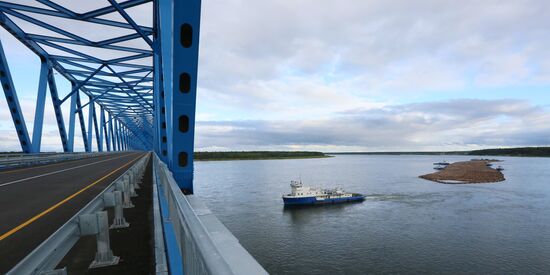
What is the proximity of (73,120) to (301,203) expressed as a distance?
3701cm

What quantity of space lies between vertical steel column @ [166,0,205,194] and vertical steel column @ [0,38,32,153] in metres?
23.4

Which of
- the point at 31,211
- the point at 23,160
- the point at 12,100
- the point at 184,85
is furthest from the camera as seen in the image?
the point at 23,160

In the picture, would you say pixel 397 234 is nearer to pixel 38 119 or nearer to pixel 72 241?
pixel 72 241

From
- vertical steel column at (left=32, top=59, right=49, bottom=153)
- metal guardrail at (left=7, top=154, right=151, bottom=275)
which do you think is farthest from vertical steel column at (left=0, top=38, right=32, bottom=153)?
metal guardrail at (left=7, top=154, right=151, bottom=275)

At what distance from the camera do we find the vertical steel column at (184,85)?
7.44m

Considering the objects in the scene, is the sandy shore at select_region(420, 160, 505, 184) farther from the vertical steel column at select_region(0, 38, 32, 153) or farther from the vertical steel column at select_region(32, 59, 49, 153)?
the vertical steel column at select_region(0, 38, 32, 153)

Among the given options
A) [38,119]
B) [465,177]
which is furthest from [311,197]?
[465,177]

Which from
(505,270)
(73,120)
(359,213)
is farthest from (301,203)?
(73,120)

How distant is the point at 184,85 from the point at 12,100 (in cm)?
2487

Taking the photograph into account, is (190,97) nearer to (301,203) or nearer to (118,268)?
(118,268)

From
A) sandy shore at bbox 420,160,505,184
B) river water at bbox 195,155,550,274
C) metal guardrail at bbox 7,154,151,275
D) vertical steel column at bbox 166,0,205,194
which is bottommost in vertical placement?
river water at bbox 195,155,550,274

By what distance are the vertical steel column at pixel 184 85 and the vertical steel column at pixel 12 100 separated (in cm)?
2337

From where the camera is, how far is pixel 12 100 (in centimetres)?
2470

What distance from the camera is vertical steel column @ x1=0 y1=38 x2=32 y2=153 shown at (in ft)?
77.0
